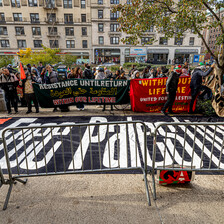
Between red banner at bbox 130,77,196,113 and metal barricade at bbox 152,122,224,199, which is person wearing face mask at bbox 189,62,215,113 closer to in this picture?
red banner at bbox 130,77,196,113

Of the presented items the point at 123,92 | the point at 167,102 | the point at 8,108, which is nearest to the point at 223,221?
the point at 167,102

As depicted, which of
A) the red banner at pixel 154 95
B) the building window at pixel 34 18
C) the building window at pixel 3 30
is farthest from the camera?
the building window at pixel 3 30

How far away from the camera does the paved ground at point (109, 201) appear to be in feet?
8.33

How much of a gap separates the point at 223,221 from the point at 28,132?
549 cm

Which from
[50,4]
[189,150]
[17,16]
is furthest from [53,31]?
[189,150]

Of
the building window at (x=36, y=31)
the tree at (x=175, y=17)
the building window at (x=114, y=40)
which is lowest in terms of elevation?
the tree at (x=175, y=17)

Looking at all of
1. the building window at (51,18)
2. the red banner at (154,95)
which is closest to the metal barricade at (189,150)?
the red banner at (154,95)

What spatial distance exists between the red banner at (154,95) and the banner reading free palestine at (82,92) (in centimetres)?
50

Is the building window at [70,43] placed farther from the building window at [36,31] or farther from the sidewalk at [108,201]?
the sidewalk at [108,201]

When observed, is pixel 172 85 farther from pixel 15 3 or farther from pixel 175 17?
pixel 15 3

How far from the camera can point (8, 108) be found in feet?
25.8

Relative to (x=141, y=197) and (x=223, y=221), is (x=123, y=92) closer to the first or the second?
(x=141, y=197)

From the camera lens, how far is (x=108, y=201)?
2.86 m

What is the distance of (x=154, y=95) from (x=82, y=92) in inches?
131
